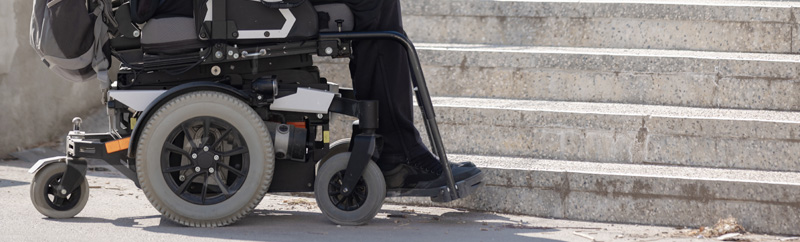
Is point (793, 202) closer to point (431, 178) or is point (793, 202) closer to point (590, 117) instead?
point (590, 117)

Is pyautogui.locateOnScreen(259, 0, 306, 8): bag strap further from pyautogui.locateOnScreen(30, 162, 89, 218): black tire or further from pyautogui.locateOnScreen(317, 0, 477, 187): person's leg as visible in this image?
pyautogui.locateOnScreen(30, 162, 89, 218): black tire

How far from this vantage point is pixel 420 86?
457 centimetres

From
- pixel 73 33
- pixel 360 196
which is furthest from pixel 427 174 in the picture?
pixel 73 33

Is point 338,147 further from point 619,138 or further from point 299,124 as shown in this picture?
point 619,138

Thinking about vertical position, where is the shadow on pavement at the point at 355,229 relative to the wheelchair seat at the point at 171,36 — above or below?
below

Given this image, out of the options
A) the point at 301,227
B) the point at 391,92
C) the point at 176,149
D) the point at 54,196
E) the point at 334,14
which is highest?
the point at 334,14

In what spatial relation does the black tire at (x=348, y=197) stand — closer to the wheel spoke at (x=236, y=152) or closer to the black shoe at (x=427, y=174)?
the black shoe at (x=427, y=174)

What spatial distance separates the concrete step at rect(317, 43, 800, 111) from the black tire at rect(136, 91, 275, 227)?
3.82ft

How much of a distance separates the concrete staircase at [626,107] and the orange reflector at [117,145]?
4.07 feet

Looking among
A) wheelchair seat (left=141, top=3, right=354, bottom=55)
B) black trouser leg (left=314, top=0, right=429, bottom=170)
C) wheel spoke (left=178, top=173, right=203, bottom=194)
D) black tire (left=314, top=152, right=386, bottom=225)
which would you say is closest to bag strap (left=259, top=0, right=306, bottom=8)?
wheelchair seat (left=141, top=3, right=354, bottom=55)

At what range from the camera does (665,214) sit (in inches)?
191

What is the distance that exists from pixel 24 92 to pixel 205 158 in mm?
2721

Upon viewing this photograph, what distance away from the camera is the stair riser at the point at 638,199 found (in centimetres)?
471

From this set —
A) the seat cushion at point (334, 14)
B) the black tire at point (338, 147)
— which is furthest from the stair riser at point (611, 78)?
the seat cushion at point (334, 14)
